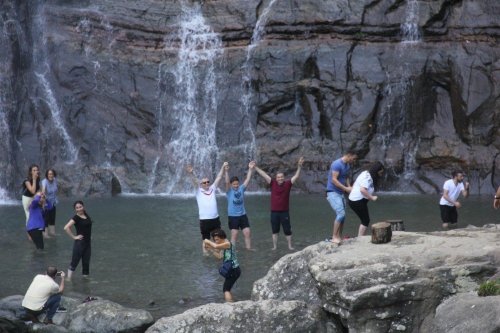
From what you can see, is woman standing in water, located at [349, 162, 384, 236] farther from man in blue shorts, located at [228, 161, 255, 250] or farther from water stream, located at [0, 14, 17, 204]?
water stream, located at [0, 14, 17, 204]

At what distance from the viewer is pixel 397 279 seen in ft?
30.6

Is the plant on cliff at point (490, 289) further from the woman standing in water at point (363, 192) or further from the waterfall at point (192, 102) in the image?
the waterfall at point (192, 102)

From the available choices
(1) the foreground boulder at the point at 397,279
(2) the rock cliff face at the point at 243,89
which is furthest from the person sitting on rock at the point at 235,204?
(2) the rock cliff face at the point at 243,89

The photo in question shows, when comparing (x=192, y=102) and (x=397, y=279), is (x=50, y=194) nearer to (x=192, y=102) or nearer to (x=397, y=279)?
(x=397, y=279)

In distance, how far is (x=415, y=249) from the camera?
393 inches

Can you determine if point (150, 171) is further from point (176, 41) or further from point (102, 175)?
point (176, 41)

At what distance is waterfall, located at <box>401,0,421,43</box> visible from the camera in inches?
1270

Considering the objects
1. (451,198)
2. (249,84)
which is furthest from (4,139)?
(451,198)

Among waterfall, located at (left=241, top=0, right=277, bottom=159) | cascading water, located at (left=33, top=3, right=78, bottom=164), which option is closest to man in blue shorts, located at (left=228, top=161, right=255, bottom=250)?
waterfall, located at (left=241, top=0, right=277, bottom=159)

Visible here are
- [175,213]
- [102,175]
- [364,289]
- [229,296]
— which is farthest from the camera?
[102,175]

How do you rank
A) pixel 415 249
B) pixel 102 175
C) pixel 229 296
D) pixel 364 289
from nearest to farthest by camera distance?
pixel 364 289
pixel 415 249
pixel 229 296
pixel 102 175

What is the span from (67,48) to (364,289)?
27190 millimetres

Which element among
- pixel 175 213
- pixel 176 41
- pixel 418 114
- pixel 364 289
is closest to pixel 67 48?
pixel 176 41

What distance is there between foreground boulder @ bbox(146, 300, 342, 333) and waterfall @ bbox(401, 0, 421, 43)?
2437 cm
